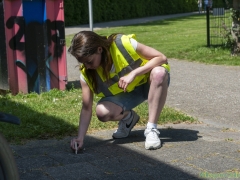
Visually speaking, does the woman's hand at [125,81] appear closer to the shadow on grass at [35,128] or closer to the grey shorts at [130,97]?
the grey shorts at [130,97]

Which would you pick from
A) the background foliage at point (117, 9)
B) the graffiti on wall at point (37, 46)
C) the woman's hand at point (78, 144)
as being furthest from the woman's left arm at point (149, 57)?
the background foliage at point (117, 9)

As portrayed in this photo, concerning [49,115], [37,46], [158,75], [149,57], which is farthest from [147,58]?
[37,46]

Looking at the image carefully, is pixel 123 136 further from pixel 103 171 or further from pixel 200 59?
pixel 200 59

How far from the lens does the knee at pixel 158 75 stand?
211 inches

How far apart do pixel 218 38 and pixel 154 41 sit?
3.38 meters

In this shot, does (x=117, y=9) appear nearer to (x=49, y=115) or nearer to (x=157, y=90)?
(x=49, y=115)

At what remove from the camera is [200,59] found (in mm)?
13469

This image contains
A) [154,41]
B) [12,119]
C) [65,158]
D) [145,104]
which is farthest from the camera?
[154,41]

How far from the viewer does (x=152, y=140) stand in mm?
5379

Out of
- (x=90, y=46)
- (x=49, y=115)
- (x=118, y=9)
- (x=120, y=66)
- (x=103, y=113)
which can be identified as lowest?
(x=49, y=115)

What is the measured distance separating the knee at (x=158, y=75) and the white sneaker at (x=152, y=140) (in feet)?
1.48

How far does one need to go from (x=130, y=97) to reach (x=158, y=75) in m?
0.38

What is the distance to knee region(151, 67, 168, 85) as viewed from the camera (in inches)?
211

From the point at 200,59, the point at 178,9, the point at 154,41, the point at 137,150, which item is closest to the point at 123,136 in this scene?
the point at 137,150
